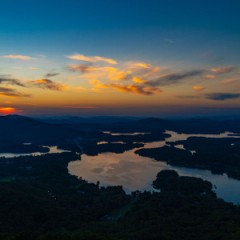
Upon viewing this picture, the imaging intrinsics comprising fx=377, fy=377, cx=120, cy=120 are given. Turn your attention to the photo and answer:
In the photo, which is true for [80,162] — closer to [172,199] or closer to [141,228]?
[172,199]

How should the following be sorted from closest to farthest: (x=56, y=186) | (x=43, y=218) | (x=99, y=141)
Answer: (x=43, y=218)
(x=56, y=186)
(x=99, y=141)

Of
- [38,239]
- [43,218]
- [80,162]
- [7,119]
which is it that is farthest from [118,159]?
[7,119]

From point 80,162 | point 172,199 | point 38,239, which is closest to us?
point 38,239

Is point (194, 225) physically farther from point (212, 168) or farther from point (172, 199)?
point (212, 168)

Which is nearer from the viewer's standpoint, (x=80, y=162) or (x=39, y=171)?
(x=39, y=171)

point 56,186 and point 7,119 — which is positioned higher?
point 7,119

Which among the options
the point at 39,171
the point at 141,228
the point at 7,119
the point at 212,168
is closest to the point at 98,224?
the point at 141,228
